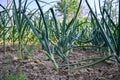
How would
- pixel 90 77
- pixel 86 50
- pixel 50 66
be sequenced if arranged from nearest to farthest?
1. pixel 90 77
2. pixel 50 66
3. pixel 86 50

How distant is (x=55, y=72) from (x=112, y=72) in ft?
0.66

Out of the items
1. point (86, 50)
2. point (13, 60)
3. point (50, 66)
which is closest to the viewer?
point (50, 66)

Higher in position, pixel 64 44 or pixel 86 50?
pixel 64 44

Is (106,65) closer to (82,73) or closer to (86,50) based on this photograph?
(82,73)

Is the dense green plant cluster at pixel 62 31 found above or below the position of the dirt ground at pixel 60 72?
above

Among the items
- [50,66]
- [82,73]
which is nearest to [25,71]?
[50,66]

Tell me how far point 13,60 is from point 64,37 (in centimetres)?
26

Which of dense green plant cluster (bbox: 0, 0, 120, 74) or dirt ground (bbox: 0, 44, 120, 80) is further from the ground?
dense green plant cluster (bbox: 0, 0, 120, 74)

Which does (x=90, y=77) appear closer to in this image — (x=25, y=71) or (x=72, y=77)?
(x=72, y=77)

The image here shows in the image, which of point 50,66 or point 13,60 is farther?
point 13,60

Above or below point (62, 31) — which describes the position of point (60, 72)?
below

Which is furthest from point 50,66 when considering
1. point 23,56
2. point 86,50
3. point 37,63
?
point 86,50

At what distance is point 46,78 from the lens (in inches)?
31.7

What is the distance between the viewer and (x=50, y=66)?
37.6 inches
